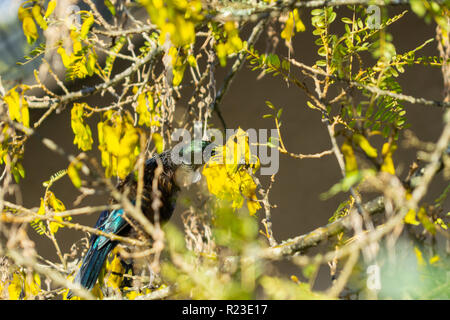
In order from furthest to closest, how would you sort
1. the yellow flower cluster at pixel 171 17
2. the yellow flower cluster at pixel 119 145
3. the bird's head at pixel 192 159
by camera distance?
1. the bird's head at pixel 192 159
2. the yellow flower cluster at pixel 119 145
3. the yellow flower cluster at pixel 171 17

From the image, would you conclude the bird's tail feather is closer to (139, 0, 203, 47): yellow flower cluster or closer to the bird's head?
the bird's head

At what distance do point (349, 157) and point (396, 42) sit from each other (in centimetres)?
191

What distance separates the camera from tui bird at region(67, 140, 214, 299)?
173 cm

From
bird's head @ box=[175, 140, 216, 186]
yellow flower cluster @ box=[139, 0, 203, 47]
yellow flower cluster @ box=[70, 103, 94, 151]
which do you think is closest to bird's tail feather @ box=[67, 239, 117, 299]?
bird's head @ box=[175, 140, 216, 186]

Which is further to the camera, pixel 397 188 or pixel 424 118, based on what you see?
pixel 424 118

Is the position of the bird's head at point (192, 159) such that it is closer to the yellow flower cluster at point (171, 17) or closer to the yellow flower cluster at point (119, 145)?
the yellow flower cluster at point (119, 145)

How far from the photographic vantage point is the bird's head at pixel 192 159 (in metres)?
1.62

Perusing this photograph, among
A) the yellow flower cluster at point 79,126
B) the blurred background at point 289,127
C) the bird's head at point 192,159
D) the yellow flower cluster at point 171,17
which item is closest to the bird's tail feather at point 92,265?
the bird's head at point 192,159

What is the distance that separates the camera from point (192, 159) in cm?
179

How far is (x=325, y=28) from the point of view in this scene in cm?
140

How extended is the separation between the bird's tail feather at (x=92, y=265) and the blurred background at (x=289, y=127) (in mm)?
973

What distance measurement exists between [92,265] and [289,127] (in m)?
1.70
